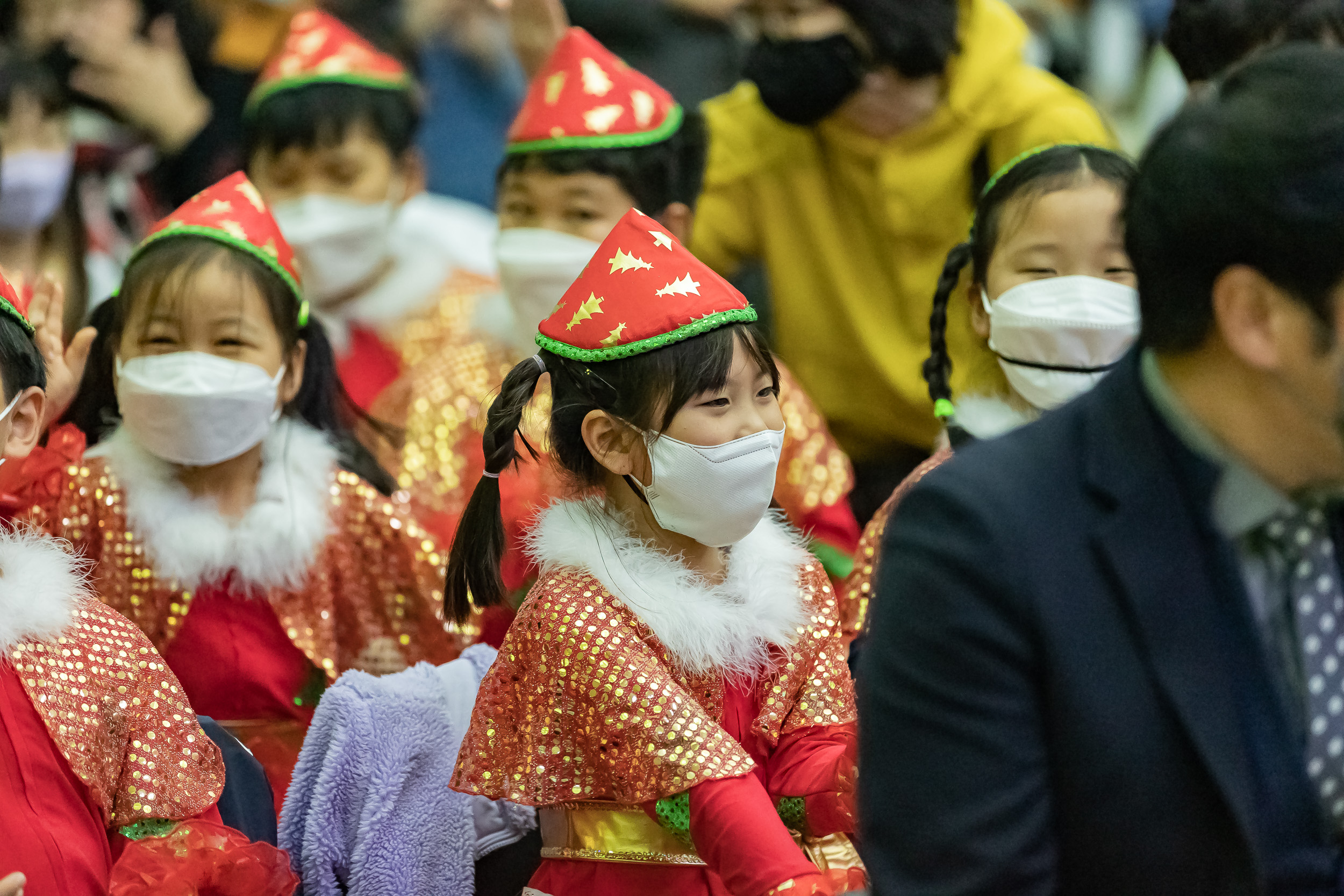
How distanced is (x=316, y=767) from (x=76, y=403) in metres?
1.02

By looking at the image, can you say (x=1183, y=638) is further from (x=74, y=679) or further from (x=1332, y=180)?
(x=74, y=679)

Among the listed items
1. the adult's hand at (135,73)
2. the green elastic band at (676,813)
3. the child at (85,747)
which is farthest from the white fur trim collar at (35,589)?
the adult's hand at (135,73)

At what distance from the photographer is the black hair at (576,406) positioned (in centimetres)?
224

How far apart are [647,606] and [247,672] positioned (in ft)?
3.15

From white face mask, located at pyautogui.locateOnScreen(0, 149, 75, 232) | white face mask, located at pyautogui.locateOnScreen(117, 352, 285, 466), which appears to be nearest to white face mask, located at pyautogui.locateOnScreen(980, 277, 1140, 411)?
white face mask, located at pyautogui.locateOnScreen(117, 352, 285, 466)

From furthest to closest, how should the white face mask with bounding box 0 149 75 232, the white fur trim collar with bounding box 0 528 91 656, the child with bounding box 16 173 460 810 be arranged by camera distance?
the white face mask with bounding box 0 149 75 232 < the child with bounding box 16 173 460 810 < the white fur trim collar with bounding box 0 528 91 656

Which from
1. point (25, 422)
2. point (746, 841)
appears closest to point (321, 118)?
point (25, 422)

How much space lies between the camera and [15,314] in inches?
93.5

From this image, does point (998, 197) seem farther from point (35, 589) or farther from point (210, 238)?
point (35, 589)

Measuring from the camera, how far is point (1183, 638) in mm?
1380

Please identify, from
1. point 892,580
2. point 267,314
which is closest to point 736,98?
point 267,314

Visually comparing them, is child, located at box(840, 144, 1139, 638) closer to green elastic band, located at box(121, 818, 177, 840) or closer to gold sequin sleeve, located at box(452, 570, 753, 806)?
gold sequin sleeve, located at box(452, 570, 753, 806)

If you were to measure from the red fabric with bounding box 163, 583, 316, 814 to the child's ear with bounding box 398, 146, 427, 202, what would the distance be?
5.58 ft

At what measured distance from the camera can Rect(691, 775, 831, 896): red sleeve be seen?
1.90m
